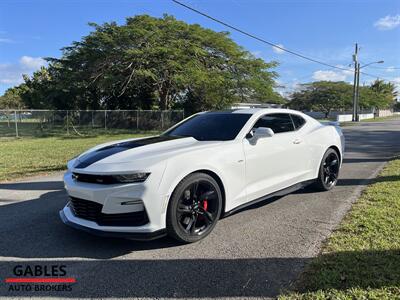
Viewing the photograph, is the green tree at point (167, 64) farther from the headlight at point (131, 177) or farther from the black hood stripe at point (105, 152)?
the headlight at point (131, 177)

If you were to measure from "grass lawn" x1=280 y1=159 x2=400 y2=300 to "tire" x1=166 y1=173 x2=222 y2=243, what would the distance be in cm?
131

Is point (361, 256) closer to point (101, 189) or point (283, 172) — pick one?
point (283, 172)

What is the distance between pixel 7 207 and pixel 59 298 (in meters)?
3.39

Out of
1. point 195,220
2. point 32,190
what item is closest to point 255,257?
point 195,220

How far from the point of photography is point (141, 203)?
3.82 metres

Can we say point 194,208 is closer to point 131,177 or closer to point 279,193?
point 131,177

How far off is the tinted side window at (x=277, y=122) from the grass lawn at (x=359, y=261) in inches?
63.2

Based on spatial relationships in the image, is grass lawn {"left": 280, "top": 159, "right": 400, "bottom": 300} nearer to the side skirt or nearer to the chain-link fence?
the side skirt

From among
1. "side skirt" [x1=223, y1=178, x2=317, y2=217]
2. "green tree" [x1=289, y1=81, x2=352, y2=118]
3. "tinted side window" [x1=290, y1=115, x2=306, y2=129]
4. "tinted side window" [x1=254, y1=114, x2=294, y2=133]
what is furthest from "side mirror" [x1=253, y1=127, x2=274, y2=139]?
"green tree" [x1=289, y1=81, x2=352, y2=118]

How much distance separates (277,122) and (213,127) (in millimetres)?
1144

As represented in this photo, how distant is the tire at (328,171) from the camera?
650 centimetres

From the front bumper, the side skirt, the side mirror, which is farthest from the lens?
the side mirror

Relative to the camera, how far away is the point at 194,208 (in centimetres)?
425

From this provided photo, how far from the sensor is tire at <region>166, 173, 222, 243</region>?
4035 millimetres
